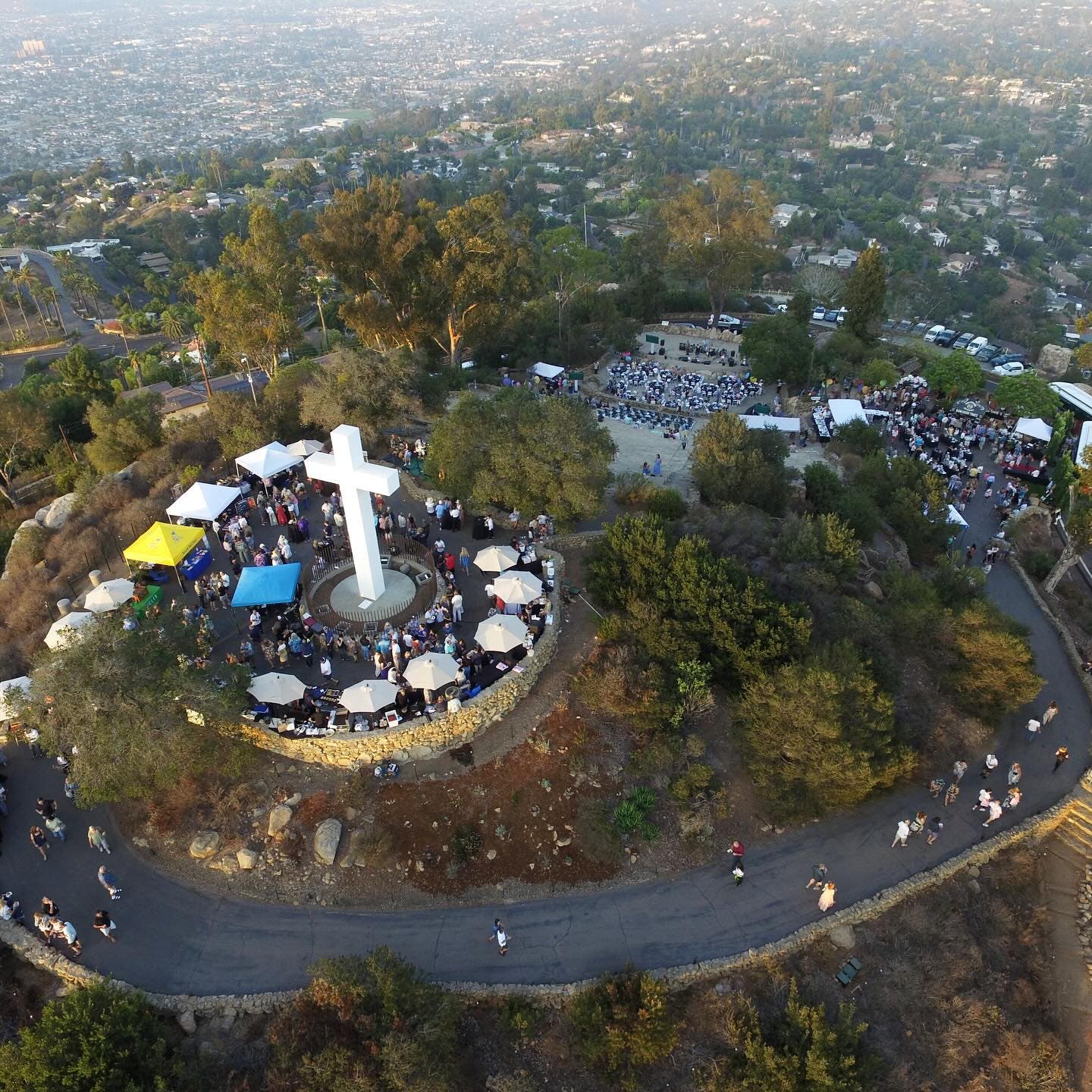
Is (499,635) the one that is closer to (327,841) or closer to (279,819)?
(327,841)

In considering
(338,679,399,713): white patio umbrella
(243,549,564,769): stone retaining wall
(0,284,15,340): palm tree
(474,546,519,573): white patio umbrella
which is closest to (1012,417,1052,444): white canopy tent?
(474,546,519,573): white patio umbrella

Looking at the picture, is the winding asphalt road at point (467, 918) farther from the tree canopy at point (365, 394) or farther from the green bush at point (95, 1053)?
the tree canopy at point (365, 394)

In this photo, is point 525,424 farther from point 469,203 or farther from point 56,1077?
point 56,1077

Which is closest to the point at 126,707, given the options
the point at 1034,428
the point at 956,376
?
the point at 1034,428

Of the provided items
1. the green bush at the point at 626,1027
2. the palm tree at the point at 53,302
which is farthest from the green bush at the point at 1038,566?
the palm tree at the point at 53,302

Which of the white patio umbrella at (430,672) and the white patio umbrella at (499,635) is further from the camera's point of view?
the white patio umbrella at (499,635)
